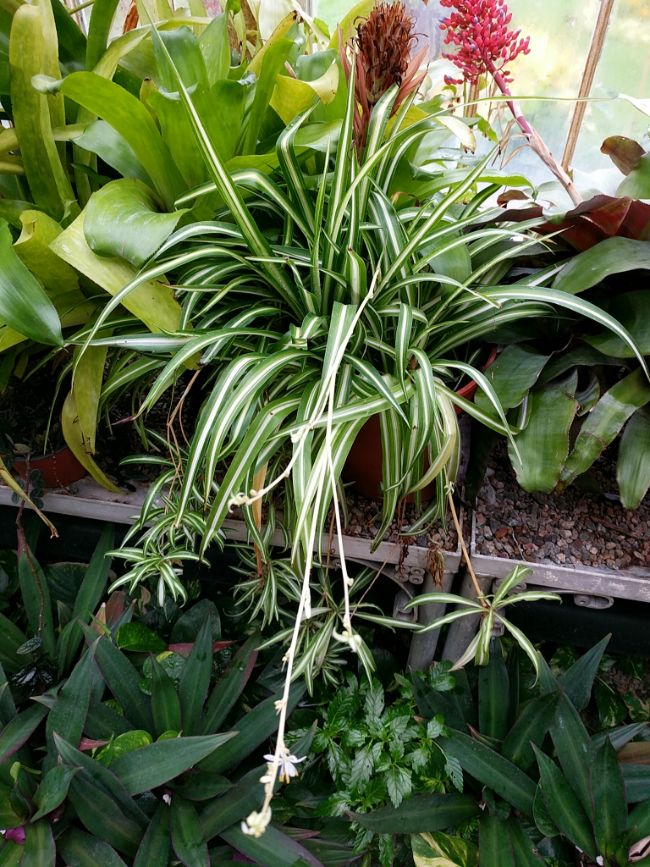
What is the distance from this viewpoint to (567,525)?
3.15 ft

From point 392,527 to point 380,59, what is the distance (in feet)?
2.08

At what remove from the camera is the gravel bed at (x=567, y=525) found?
36.0 inches

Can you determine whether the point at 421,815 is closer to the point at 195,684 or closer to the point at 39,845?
the point at 195,684

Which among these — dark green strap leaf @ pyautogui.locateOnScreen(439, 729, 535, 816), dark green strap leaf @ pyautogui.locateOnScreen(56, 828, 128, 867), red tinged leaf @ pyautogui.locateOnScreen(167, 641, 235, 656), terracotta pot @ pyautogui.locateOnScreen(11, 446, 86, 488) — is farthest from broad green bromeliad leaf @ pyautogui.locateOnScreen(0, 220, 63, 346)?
dark green strap leaf @ pyautogui.locateOnScreen(439, 729, 535, 816)

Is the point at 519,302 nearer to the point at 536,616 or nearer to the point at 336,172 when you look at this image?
the point at 336,172

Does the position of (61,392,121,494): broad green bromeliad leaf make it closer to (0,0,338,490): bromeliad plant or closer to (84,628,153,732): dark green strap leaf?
(0,0,338,490): bromeliad plant

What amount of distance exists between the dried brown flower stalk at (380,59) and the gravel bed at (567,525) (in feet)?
2.00

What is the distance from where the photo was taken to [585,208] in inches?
30.1

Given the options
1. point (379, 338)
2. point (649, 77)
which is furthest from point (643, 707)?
point (649, 77)

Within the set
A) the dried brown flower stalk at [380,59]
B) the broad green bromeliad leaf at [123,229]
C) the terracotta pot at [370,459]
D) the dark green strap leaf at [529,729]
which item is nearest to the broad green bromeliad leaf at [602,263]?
the terracotta pot at [370,459]

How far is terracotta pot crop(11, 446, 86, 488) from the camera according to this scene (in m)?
0.98

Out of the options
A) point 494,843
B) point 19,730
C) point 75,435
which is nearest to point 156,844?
point 19,730

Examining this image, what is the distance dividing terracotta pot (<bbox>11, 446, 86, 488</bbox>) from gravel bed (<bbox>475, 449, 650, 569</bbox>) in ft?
2.29

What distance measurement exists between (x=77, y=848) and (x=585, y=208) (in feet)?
3.78
